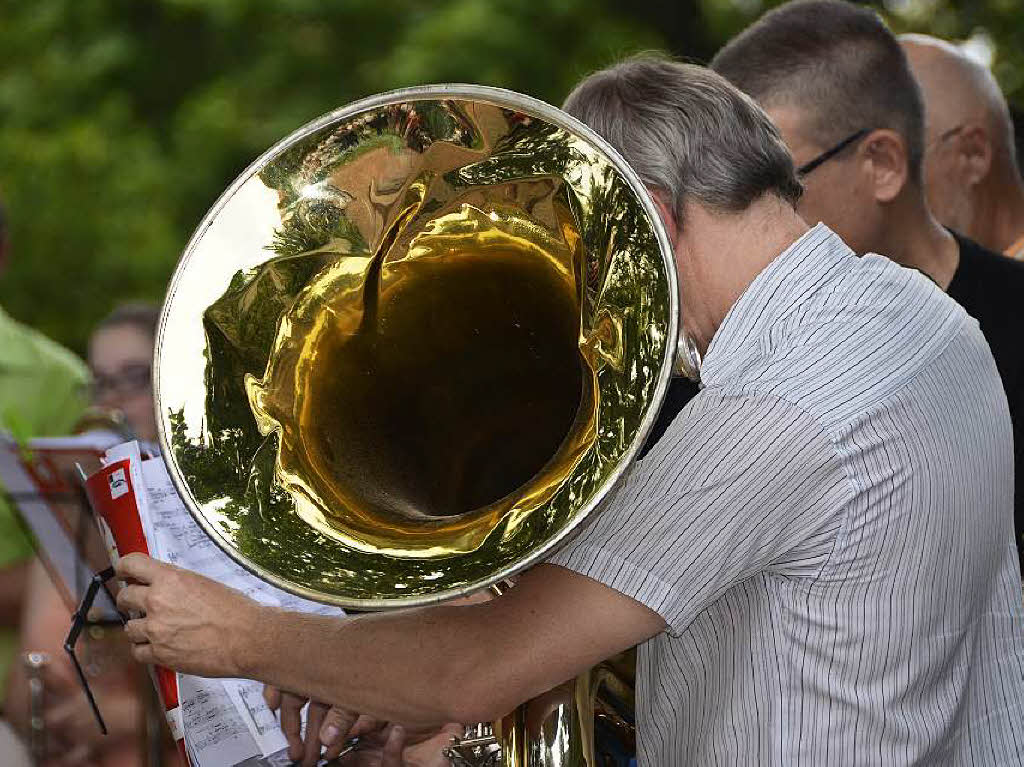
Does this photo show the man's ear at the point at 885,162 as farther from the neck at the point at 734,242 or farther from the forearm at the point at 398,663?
the forearm at the point at 398,663

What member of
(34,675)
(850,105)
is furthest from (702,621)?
(34,675)

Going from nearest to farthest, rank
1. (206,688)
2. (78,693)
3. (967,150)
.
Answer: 1. (206,688)
2. (78,693)
3. (967,150)

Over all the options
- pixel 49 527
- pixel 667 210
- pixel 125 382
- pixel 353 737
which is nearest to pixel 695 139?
pixel 667 210

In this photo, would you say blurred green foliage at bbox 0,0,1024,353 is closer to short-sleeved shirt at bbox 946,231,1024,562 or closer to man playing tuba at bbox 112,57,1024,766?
short-sleeved shirt at bbox 946,231,1024,562

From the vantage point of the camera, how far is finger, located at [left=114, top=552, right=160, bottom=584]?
5.76ft

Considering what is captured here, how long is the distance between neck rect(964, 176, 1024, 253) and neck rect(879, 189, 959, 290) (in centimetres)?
86

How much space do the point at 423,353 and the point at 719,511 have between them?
531mm

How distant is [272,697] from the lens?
190cm

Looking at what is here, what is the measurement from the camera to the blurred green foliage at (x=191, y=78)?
25.3 ft

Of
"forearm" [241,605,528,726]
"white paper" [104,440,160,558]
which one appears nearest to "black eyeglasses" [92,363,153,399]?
"white paper" [104,440,160,558]

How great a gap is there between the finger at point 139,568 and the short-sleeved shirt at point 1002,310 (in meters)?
1.49

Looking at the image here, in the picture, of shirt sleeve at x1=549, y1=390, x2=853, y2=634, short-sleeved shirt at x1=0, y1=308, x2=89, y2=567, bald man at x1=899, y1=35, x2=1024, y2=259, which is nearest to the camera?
shirt sleeve at x1=549, y1=390, x2=853, y2=634

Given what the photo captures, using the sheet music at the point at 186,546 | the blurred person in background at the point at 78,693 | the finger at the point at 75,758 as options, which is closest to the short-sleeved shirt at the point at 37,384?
the blurred person in background at the point at 78,693

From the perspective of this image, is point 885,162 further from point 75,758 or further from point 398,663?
point 75,758
